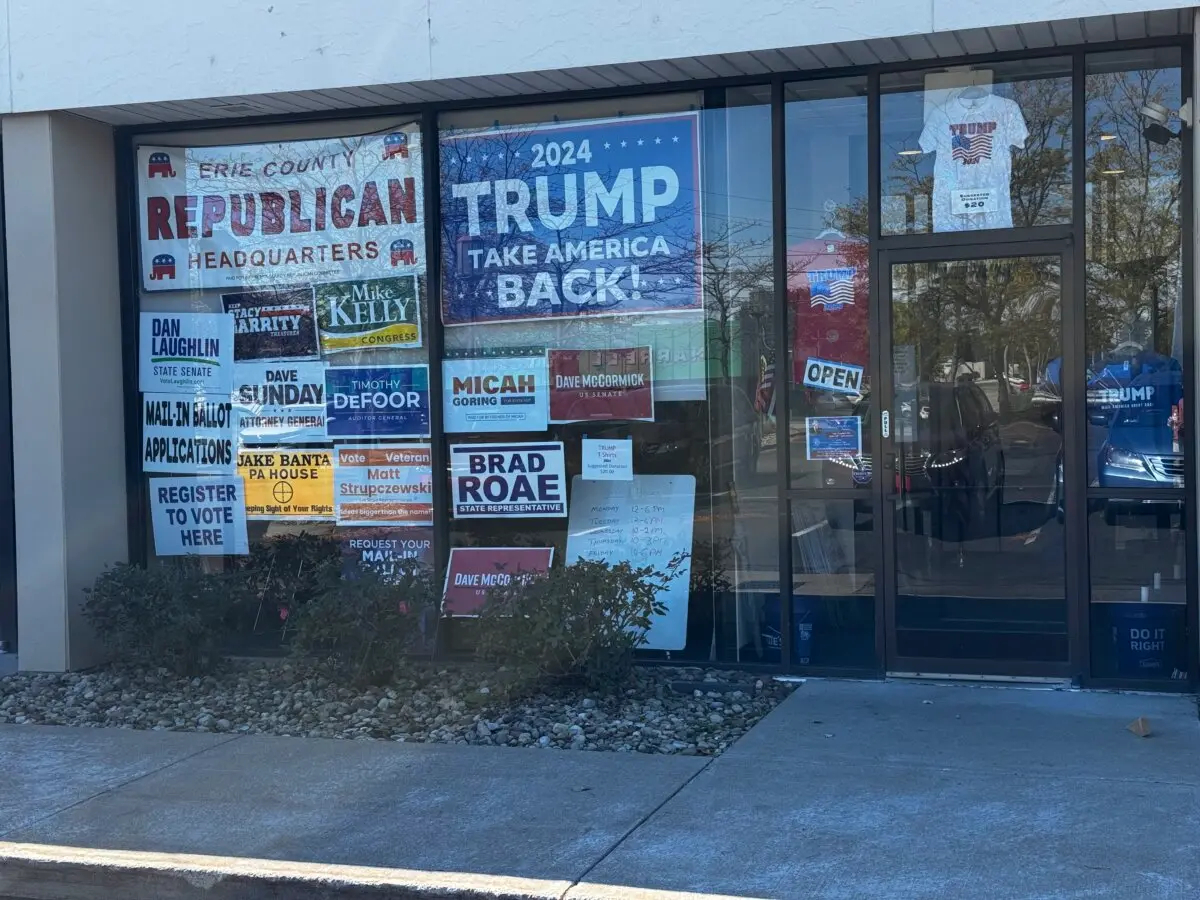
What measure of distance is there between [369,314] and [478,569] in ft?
6.23

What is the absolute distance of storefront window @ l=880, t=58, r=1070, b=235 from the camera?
7812 millimetres

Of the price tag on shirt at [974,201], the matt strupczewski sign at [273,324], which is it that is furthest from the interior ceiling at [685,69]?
the matt strupczewski sign at [273,324]

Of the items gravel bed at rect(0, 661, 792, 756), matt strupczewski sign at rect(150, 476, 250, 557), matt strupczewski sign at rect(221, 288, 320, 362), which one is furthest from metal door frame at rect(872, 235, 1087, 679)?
matt strupczewski sign at rect(150, 476, 250, 557)

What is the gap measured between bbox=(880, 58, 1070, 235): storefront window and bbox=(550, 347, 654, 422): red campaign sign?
5.83 ft

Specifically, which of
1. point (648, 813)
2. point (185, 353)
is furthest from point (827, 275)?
point (185, 353)

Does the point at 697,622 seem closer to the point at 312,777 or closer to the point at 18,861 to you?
the point at 312,777

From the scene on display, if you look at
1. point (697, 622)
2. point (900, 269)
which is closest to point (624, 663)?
point (697, 622)

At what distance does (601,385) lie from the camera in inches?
342

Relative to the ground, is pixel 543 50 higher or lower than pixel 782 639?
higher

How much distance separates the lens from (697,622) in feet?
28.2

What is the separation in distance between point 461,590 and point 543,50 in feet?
11.6

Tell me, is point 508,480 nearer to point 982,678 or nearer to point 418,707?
point 418,707

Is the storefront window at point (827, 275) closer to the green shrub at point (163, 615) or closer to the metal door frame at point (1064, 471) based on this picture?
the metal door frame at point (1064, 471)

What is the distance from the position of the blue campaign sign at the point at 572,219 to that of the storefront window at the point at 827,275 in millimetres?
654
